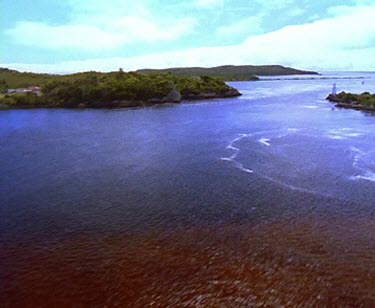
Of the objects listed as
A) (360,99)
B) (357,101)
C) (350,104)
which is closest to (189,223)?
(350,104)

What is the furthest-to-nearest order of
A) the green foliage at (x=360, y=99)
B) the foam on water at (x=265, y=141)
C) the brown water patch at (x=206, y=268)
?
the green foliage at (x=360, y=99), the foam on water at (x=265, y=141), the brown water patch at (x=206, y=268)

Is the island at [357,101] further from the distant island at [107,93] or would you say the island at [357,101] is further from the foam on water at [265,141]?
the distant island at [107,93]

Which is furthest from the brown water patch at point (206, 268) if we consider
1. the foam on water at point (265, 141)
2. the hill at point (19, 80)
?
the hill at point (19, 80)

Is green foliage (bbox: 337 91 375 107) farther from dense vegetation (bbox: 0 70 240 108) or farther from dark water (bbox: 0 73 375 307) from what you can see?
dense vegetation (bbox: 0 70 240 108)

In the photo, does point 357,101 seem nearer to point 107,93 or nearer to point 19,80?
point 107,93

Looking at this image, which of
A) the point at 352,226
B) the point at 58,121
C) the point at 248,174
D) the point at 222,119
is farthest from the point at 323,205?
the point at 58,121

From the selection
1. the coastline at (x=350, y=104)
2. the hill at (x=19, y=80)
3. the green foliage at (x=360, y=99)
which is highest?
the hill at (x=19, y=80)

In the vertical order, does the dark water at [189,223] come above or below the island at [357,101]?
below
